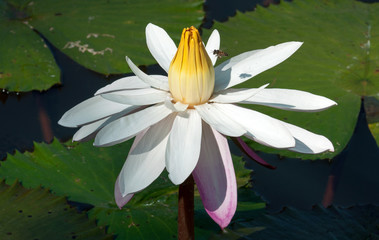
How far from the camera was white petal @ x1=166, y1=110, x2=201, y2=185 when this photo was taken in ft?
2.66

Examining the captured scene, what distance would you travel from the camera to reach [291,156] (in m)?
1.83

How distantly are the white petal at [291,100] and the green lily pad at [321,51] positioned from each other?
859mm

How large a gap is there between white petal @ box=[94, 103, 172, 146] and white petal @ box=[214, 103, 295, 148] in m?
0.14

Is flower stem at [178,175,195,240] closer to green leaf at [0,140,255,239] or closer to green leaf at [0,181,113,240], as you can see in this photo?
green leaf at [0,181,113,240]

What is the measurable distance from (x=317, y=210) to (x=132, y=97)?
A: 2.97ft

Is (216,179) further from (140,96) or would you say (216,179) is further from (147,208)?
(147,208)

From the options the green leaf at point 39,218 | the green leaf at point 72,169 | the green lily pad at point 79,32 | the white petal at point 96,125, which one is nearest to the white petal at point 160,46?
the white petal at point 96,125

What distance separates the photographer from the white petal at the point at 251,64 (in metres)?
1.02

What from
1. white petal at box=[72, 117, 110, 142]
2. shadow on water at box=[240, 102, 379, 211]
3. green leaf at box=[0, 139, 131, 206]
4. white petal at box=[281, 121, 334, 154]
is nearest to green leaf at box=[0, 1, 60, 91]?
green leaf at box=[0, 139, 131, 206]

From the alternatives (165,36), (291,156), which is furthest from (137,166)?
Answer: (291,156)

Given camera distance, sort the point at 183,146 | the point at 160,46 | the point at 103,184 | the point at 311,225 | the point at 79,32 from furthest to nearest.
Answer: the point at 79,32, the point at 103,184, the point at 311,225, the point at 160,46, the point at 183,146

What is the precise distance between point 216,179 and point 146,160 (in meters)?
0.13

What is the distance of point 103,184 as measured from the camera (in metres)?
1.60

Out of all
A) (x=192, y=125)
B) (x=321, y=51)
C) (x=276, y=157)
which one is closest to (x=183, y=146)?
(x=192, y=125)
